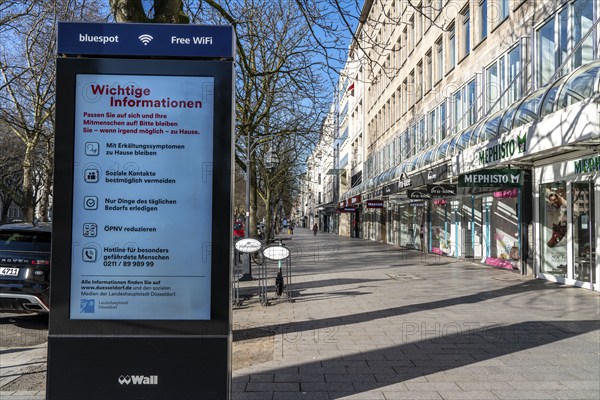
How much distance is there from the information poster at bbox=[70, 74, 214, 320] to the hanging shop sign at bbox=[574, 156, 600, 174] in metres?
10.5

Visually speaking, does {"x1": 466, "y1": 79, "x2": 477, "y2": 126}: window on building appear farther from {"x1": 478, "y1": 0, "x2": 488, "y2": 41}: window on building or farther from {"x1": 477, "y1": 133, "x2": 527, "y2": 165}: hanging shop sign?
{"x1": 477, "y1": 133, "x2": 527, "y2": 165}: hanging shop sign

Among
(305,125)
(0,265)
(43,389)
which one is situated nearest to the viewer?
(43,389)

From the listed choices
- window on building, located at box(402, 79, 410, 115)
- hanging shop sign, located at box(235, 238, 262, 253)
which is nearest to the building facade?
window on building, located at box(402, 79, 410, 115)

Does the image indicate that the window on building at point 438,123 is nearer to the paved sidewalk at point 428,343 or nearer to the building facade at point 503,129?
the building facade at point 503,129

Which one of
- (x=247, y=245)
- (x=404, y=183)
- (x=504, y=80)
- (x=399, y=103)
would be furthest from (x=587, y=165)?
(x=399, y=103)

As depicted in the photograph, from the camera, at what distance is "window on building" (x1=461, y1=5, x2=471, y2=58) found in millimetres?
21077

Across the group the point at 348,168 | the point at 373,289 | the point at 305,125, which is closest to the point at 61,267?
the point at 373,289

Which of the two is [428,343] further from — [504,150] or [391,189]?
[391,189]

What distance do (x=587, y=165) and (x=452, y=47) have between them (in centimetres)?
1327

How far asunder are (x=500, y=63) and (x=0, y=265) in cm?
1631

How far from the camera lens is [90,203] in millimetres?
3773

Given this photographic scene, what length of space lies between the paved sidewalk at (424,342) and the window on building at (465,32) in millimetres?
12077

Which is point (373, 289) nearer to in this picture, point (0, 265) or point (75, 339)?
point (0, 265)

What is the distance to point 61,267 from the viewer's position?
3729mm
